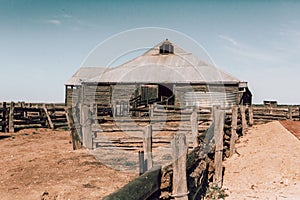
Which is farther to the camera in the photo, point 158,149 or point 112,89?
point 112,89

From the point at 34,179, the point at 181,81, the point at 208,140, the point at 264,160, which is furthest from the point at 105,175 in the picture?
the point at 181,81

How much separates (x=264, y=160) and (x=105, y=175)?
5547 mm

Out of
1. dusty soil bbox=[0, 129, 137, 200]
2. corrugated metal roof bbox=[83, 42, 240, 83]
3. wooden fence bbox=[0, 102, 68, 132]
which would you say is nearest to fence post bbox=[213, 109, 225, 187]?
dusty soil bbox=[0, 129, 137, 200]

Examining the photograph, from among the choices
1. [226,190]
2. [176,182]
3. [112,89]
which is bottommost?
[226,190]

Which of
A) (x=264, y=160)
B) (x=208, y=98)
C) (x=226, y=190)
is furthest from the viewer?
(x=208, y=98)

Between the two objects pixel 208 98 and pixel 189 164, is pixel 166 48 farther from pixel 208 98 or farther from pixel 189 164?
pixel 189 164

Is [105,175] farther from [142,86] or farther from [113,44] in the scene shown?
[142,86]

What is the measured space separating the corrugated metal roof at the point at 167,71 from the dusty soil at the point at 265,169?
12.6 m

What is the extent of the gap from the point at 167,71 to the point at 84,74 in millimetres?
17283

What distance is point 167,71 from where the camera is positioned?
27.4m

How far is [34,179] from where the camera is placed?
25.3 ft

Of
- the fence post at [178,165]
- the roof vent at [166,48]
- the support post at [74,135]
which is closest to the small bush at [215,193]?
the fence post at [178,165]

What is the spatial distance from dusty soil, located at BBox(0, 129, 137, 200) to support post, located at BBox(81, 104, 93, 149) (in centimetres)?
32

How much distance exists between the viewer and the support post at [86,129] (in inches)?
424
